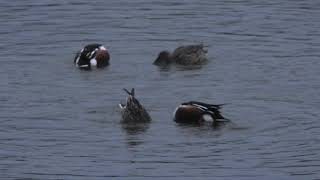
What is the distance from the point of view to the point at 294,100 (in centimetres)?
2206

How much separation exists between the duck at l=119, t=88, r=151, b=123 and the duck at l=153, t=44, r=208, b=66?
14.9ft

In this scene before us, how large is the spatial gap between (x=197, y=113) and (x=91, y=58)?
5.17 meters

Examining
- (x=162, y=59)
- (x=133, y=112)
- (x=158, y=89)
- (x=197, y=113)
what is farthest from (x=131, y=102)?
(x=162, y=59)

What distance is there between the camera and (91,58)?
25641 millimetres

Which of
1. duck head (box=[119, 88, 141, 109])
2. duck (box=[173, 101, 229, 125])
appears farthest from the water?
duck head (box=[119, 88, 141, 109])

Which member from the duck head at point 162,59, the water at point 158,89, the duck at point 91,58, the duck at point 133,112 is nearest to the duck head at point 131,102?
the duck at point 133,112

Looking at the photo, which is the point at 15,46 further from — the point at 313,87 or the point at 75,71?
the point at 313,87

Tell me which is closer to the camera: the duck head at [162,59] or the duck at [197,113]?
the duck at [197,113]

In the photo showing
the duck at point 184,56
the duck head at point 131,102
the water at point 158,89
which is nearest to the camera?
the water at point 158,89

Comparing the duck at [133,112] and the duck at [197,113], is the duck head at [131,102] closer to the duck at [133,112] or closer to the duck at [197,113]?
the duck at [133,112]

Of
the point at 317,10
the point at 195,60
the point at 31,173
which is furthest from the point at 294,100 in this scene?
the point at 317,10

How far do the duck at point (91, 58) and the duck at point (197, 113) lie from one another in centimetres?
491

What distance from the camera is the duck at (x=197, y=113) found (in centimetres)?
2081

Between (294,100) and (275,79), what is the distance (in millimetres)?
1824
